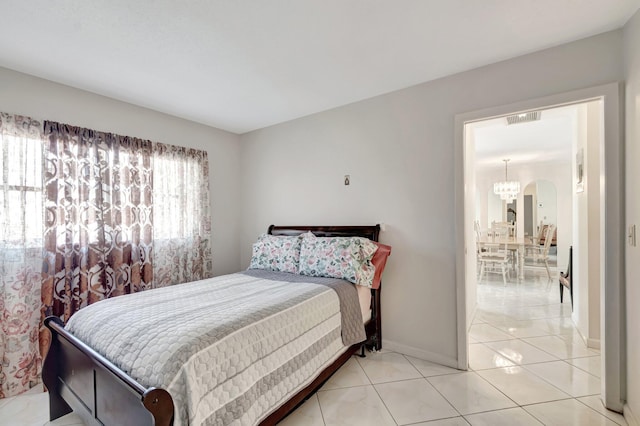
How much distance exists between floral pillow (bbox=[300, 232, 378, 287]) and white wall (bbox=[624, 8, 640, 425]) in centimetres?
169

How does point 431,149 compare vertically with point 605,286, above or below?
above

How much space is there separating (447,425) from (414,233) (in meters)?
1.47

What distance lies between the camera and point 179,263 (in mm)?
3256

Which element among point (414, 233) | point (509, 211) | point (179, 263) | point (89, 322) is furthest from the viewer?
point (509, 211)

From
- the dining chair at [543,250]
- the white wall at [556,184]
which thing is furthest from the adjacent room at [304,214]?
the white wall at [556,184]

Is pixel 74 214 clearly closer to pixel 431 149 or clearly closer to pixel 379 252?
pixel 379 252

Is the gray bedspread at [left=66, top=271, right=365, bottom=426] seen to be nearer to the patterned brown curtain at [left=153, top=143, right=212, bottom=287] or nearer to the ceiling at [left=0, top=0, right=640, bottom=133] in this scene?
the patterned brown curtain at [left=153, top=143, right=212, bottom=287]

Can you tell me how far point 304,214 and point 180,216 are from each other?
150 cm

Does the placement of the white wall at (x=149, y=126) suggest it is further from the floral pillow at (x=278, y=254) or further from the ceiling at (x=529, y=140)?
the ceiling at (x=529, y=140)

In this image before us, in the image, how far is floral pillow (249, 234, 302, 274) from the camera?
289cm

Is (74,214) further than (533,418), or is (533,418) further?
(74,214)

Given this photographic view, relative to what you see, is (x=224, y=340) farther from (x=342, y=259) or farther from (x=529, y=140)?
(x=529, y=140)

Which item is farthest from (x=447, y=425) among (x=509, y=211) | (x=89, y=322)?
(x=509, y=211)

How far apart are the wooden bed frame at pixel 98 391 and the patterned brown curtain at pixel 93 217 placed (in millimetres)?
756
